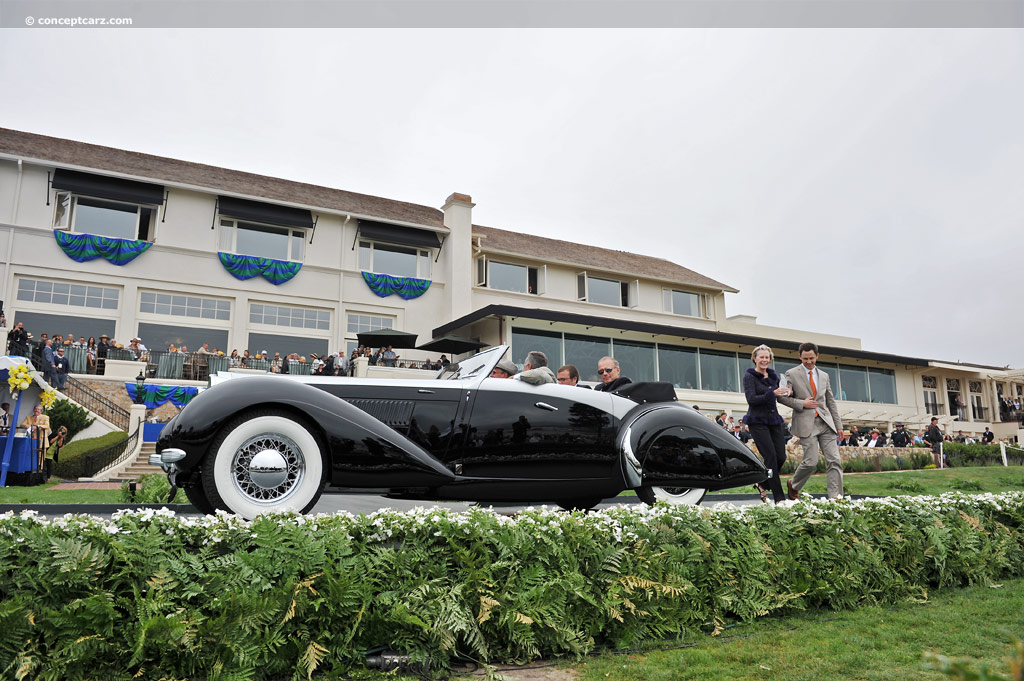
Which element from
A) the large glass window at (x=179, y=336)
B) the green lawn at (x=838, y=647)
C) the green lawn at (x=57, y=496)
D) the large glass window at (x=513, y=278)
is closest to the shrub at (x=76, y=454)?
the green lawn at (x=57, y=496)

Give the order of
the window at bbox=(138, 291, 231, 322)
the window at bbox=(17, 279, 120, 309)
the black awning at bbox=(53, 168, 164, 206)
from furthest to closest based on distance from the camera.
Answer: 1. the window at bbox=(138, 291, 231, 322)
2. the black awning at bbox=(53, 168, 164, 206)
3. the window at bbox=(17, 279, 120, 309)

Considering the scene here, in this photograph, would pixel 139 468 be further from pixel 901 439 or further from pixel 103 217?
pixel 901 439

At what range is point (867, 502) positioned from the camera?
555 cm

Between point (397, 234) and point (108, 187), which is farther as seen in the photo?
point (397, 234)

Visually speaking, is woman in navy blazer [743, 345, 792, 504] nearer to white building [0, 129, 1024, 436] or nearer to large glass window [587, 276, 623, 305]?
white building [0, 129, 1024, 436]

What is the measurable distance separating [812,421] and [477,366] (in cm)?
411

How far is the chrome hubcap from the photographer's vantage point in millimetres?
4562

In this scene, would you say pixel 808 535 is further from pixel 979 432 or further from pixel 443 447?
pixel 979 432

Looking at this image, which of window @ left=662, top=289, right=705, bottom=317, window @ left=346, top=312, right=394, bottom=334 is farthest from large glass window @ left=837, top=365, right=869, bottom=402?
window @ left=346, top=312, right=394, bottom=334

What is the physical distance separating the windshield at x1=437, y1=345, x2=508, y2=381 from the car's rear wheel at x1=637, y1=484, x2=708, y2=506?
181 centimetres

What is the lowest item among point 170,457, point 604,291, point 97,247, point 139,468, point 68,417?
point 139,468

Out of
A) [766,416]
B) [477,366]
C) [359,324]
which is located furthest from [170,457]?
[359,324]

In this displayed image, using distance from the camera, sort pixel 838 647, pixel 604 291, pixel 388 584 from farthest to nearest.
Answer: pixel 604 291
pixel 838 647
pixel 388 584

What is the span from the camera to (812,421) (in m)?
7.62
